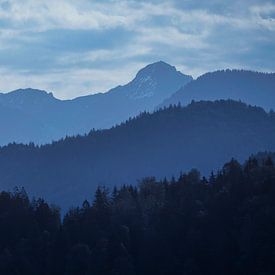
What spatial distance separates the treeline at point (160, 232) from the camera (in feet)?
332

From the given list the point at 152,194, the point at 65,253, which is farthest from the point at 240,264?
the point at 152,194

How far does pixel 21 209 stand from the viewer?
4926 inches

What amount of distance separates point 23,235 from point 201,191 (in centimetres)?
2540

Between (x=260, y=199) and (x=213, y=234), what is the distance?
7.23 metres

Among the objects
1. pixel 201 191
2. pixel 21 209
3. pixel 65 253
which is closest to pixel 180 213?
pixel 201 191

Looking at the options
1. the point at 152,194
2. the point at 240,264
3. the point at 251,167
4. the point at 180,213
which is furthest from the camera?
the point at 152,194

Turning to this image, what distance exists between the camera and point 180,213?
113062 millimetres

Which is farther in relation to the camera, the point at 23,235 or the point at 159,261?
the point at 23,235

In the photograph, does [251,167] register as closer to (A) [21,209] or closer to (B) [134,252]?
(B) [134,252]

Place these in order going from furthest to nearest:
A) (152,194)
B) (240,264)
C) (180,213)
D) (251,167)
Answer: (152,194) → (251,167) → (180,213) → (240,264)

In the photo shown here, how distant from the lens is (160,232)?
111188 millimetres

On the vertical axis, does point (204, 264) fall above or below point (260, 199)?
below

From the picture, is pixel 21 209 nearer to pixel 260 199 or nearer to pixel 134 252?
pixel 134 252

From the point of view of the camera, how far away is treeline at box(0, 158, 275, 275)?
101312 millimetres
